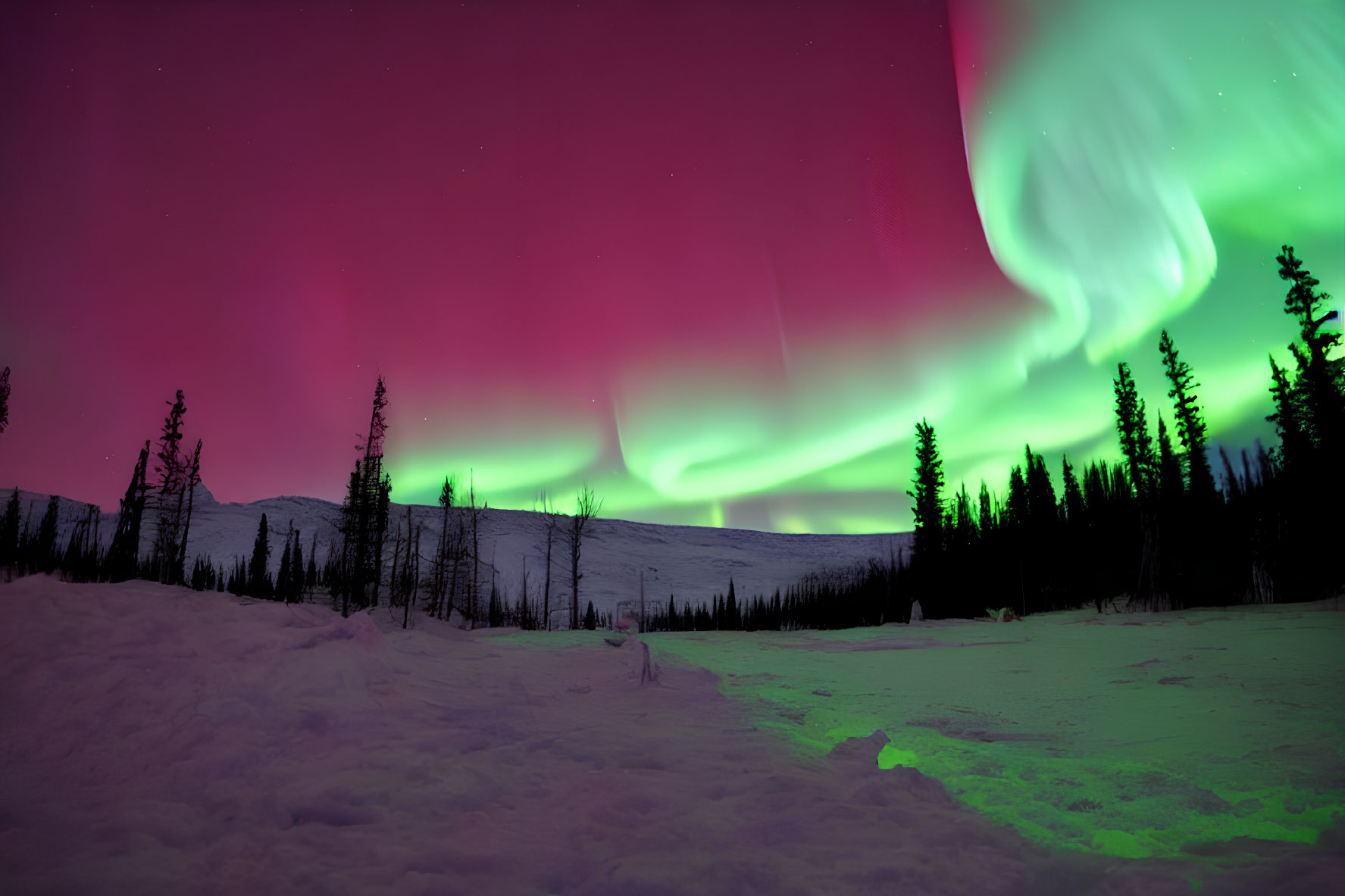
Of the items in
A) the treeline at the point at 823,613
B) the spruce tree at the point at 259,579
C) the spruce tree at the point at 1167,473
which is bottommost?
the treeline at the point at 823,613

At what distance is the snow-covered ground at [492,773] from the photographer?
113 inches

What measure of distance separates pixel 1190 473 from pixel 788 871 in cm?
4941

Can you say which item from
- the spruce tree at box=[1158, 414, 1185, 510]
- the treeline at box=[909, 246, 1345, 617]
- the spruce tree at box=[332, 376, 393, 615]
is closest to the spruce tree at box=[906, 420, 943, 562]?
the treeline at box=[909, 246, 1345, 617]

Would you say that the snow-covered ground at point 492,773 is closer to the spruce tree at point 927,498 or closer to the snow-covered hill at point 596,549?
the spruce tree at point 927,498

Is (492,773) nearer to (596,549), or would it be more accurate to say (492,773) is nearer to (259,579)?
(259,579)

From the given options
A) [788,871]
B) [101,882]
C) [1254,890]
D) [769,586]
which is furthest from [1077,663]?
[769,586]

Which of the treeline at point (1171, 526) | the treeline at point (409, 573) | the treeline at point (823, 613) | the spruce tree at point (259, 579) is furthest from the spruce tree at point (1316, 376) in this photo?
the spruce tree at point (259, 579)

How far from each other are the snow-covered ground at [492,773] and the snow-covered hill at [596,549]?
230 feet

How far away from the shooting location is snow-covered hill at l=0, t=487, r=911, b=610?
84.9m

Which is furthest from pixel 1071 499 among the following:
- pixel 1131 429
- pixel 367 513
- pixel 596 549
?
pixel 596 549

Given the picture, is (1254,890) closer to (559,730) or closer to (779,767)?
(779,767)

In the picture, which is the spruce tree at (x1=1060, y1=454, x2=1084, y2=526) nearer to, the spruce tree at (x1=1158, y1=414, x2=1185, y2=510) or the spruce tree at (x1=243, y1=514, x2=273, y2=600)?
the spruce tree at (x1=1158, y1=414, x2=1185, y2=510)

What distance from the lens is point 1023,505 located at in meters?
46.7

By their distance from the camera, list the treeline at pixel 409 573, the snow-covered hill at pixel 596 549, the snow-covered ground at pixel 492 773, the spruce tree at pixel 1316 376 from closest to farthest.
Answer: the snow-covered ground at pixel 492 773
the spruce tree at pixel 1316 376
the treeline at pixel 409 573
the snow-covered hill at pixel 596 549
